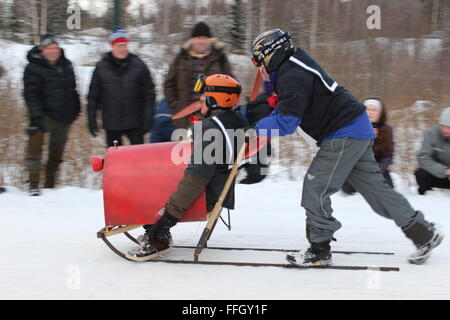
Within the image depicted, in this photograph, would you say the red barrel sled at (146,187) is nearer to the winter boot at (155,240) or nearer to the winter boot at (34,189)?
the winter boot at (155,240)

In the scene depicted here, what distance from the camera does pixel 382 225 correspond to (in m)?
5.11

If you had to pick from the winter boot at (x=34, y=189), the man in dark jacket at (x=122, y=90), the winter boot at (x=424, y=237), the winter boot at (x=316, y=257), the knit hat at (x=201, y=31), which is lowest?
the winter boot at (x=34, y=189)

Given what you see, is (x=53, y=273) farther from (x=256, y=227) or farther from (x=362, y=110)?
(x=362, y=110)

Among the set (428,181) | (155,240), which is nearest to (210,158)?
(155,240)

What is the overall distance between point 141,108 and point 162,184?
2.13 metres

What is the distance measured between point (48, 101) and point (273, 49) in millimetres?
3278

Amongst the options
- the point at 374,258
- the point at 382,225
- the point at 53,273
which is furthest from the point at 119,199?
the point at 382,225

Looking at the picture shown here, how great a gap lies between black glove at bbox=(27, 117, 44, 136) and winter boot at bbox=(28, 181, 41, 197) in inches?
21.6

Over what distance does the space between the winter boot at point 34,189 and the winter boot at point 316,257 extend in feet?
11.1

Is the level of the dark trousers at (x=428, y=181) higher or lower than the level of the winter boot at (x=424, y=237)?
lower

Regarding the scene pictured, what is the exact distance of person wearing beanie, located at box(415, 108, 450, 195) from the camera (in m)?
6.11

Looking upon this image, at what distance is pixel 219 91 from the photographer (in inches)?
151

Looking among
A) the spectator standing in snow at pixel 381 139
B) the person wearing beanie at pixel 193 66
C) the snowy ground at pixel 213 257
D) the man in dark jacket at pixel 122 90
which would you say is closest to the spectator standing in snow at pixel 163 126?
the man in dark jacket at pixel 122 90

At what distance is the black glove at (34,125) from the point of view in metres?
5.98
